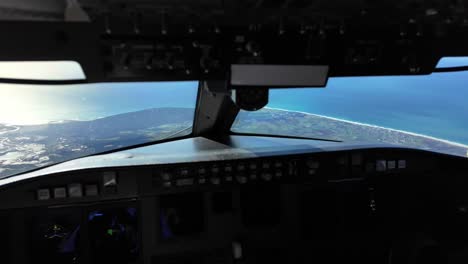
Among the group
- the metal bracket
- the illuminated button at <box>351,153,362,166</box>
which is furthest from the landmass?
the illuminated button at <box>351,153,362,166</box>

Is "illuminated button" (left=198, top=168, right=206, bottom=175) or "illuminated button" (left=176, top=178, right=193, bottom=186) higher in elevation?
"illuminated button" (left=198, top=168, right=206, bottom=175)

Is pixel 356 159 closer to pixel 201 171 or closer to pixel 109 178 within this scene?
pixel 201 171

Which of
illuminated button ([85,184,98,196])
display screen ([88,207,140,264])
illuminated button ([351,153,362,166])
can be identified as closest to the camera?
illuminated button ([85,184,98,196])

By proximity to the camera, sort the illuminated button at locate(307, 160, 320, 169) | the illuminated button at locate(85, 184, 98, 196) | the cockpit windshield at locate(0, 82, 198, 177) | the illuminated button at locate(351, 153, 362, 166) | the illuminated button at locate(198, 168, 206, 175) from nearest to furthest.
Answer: the cockpit windshield at locate(0, 82, 198, 177) → the illuminated button at locate(85, 184, 98, 196) → the illuminated button at locate(198, 168, 206, 175) → the illuminated button at locate(307, 160, 320, 169) → the illuminated button at locate(351, 153, 362, 166)

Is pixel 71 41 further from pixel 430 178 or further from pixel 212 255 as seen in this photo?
pixel 430 178

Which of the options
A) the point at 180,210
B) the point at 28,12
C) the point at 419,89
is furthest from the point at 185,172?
the point at 419,89

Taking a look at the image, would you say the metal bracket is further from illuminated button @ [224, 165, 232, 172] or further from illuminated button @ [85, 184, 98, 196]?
illuminated button @ [85, 184, 98, 196]

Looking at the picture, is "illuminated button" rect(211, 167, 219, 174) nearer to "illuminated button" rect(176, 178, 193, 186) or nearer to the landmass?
"illuminated button" rect(176, 178, 193, 186)

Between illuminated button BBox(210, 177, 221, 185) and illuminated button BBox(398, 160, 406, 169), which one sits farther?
illuminated button BBox(398, 160, 406, 169)

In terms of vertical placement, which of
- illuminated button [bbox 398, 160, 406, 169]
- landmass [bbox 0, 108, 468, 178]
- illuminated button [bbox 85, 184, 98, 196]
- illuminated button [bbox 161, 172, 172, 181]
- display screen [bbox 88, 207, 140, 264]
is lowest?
display screen [bbox 88, 207, 140, 264]
